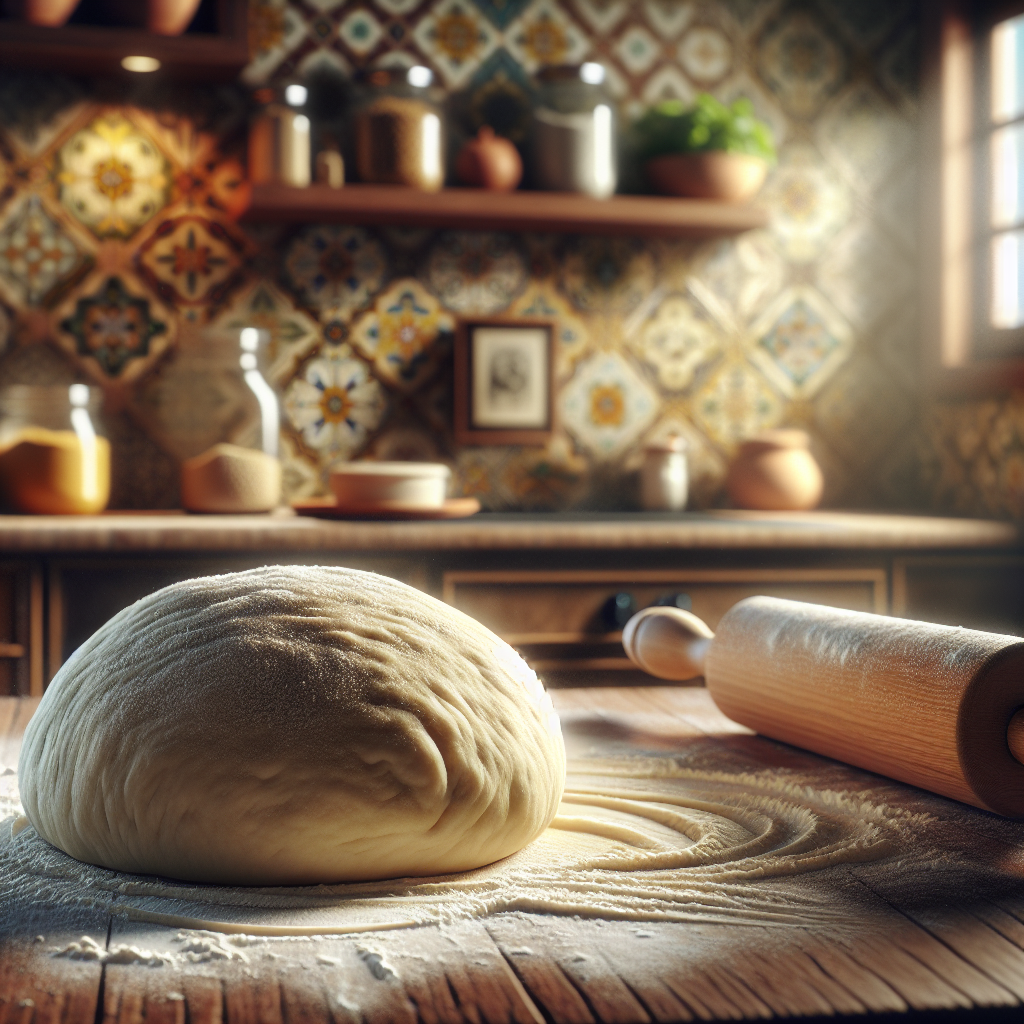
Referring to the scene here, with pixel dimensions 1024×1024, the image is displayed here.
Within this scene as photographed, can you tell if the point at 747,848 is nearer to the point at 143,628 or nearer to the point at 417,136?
the point at 143,628

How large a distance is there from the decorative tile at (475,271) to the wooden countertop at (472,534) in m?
0.57

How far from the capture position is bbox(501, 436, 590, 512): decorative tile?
2.73 metres

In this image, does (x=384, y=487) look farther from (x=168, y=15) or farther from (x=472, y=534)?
(x=168, y=15)

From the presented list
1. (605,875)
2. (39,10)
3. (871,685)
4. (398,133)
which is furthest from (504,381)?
(605,875)

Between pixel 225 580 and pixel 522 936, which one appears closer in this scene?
pixel 522 936

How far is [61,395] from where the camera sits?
7.33 ft

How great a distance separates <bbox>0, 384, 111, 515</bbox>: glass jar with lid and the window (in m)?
1.88

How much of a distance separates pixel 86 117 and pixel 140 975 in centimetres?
243

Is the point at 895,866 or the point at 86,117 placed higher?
the point at 86,117

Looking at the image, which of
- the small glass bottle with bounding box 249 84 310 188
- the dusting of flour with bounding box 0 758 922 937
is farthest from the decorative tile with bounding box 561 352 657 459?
the dusting of flour with bounding box 0 758 922 937

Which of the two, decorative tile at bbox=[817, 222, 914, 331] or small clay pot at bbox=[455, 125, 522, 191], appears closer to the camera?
small clay pot at bbox=[455, 125, 522, 191]

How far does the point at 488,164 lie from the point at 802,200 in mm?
812

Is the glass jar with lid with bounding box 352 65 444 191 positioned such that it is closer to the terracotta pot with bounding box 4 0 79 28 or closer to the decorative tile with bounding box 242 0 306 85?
the decorative tile with bounding box 242 0 306 85

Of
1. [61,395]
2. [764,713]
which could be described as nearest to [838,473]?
[61,395]
